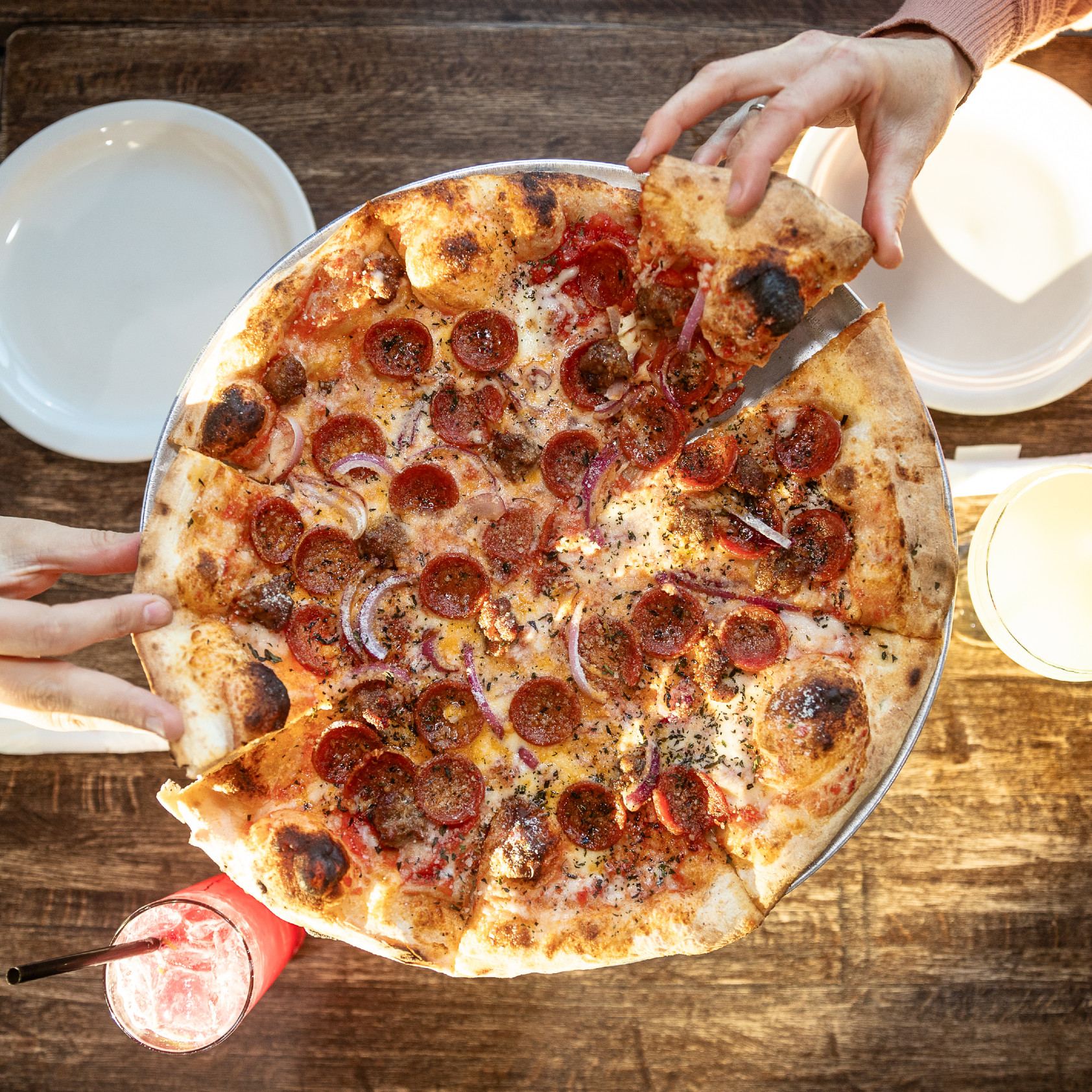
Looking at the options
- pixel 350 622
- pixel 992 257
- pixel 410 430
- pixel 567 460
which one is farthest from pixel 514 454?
pixel 992 257

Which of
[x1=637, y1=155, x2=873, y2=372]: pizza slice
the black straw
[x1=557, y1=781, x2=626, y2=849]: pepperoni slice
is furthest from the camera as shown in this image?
[x1=557, y1=781, x2=626, y2=849]: pepperoni slice

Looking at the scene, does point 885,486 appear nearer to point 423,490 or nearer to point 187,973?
point 423,490

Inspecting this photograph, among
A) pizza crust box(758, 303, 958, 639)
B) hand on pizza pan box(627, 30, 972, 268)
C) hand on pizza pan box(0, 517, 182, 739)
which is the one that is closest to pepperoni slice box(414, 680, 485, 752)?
hand on pizza pan box(0, 517, 182, 739)

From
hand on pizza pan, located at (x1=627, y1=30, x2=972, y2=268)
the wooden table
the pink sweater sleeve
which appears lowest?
the wooden table

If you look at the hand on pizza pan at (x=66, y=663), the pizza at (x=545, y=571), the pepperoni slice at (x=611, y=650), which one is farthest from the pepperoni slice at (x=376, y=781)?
the pepperoni slice at (x=611, y=650)

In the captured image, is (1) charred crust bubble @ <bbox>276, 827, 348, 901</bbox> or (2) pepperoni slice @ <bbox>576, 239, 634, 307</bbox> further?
(2) pepperoni slice @ <bbox>576, 239, 634, 307</bbox>

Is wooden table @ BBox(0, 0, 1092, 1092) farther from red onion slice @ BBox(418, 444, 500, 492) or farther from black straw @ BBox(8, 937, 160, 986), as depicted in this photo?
red onion slice @ BBox(418, 444, 500, 492)
